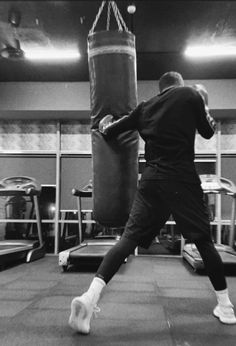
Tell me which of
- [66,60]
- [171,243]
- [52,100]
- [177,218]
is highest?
[66,60]

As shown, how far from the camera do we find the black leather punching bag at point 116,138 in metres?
2.31

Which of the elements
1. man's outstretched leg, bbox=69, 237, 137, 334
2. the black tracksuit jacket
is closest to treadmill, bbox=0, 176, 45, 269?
man's outstretched leg, bbox=69, 237, 137, 334

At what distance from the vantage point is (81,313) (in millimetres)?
1906

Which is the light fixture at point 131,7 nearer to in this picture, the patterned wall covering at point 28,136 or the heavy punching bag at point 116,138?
the heavy punching bag at point 116,138

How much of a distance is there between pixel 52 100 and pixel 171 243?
325 cm

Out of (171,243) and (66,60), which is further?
(171,243)

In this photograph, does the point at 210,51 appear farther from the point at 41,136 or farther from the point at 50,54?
the point at 41,136

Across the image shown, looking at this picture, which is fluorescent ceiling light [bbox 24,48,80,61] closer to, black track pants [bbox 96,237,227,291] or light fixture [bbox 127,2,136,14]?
light fixture [bbox 127,2,136,14]

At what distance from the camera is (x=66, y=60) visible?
16.9ft

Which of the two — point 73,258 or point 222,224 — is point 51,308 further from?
point 222,224

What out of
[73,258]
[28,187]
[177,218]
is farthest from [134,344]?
[28,187]

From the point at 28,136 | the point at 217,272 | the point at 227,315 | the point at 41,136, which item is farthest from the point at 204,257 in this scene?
the point at 28,136

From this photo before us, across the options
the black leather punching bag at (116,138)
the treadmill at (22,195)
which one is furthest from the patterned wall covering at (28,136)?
the black leather punching bag at (116,138)

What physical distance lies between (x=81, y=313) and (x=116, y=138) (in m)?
1.14
